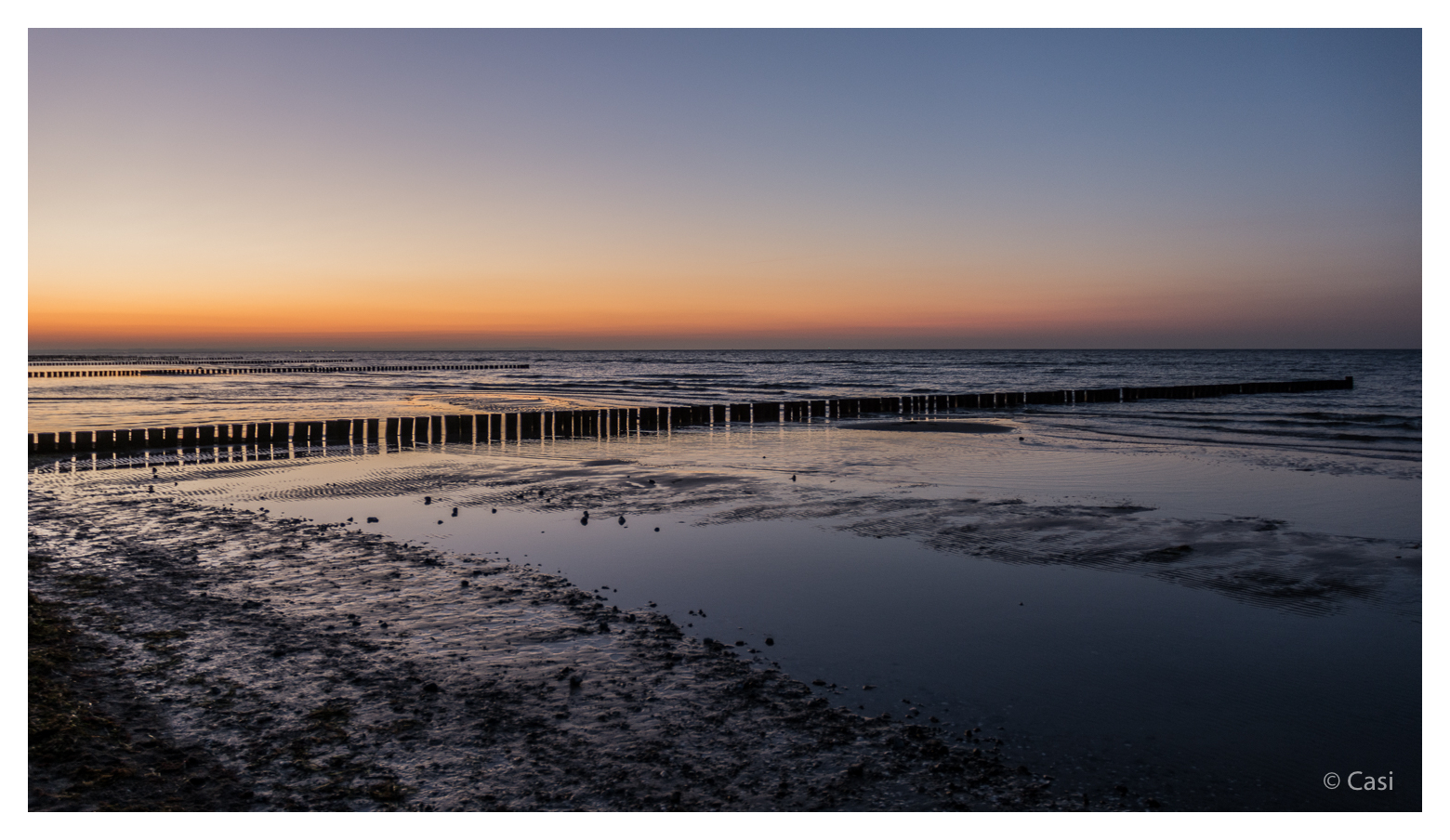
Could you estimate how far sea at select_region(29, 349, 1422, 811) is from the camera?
5195 millimetres

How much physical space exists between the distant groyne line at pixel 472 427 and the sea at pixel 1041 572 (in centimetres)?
180

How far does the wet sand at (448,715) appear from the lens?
14.4 feet

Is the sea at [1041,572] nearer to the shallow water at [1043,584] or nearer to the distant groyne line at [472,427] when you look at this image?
the shallow water at [1043,584]

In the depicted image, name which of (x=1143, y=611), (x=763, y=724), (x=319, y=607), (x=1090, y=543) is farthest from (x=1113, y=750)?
(x=319, y=607)

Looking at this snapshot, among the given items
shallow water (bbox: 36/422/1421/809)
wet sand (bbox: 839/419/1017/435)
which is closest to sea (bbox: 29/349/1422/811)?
shallow water (bbox: 36/422/1421/809)

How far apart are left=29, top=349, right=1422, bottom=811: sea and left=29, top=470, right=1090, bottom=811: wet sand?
0.54 meters

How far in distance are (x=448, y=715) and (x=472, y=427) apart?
62.4ft

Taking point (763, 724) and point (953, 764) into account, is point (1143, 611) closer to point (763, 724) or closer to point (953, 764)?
point (953, 764)

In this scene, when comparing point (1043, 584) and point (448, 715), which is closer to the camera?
point (448, 715)

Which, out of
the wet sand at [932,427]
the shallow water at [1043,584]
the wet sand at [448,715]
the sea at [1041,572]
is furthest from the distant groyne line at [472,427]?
the wet sand at [448,715]

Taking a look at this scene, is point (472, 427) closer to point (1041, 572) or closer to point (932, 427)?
point (932, 427)

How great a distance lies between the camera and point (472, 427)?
23.4 m

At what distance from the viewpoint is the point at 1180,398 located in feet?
149

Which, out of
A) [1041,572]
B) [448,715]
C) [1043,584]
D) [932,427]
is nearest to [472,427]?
[932,427]
